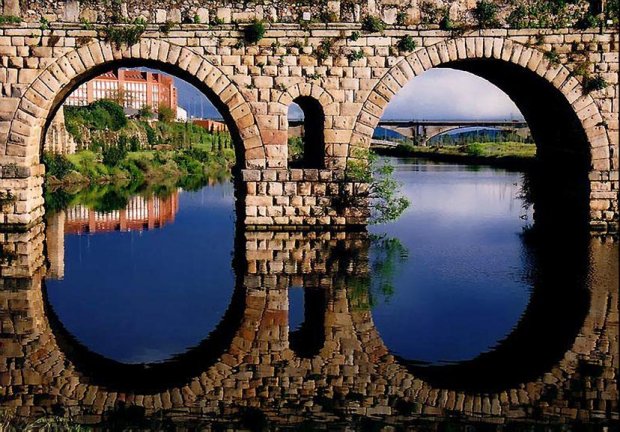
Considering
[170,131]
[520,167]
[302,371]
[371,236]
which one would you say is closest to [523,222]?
[371,236]

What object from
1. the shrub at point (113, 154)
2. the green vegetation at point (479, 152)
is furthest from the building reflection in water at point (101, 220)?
the green vegetation at point (479, 152)

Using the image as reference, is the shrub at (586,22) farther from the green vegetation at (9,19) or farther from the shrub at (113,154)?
the shrub at (113,154)

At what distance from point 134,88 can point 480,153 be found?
6182 cm

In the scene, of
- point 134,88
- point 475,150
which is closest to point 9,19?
point 475,150

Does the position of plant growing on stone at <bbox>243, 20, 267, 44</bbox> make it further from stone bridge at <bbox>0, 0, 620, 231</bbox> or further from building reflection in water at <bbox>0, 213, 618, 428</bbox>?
building reflection in water at <bbox>0, 213, 618, 428</bbox>

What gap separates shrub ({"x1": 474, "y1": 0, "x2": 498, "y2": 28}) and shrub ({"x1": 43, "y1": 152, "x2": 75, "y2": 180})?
58.3 feet

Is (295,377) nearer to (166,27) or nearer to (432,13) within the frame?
(166,27)

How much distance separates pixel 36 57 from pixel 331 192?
251 inches

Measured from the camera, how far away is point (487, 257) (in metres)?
14.2

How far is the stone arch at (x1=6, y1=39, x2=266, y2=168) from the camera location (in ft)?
53.8

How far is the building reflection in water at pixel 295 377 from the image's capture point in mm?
6781

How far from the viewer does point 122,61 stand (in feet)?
55.5

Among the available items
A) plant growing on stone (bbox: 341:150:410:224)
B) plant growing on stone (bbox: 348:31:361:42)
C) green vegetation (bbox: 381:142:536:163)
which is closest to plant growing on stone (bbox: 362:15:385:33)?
plant growing on stone (bbox: 348:31:361:42)

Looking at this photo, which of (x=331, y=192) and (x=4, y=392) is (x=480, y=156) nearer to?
(x=331, y=192)
